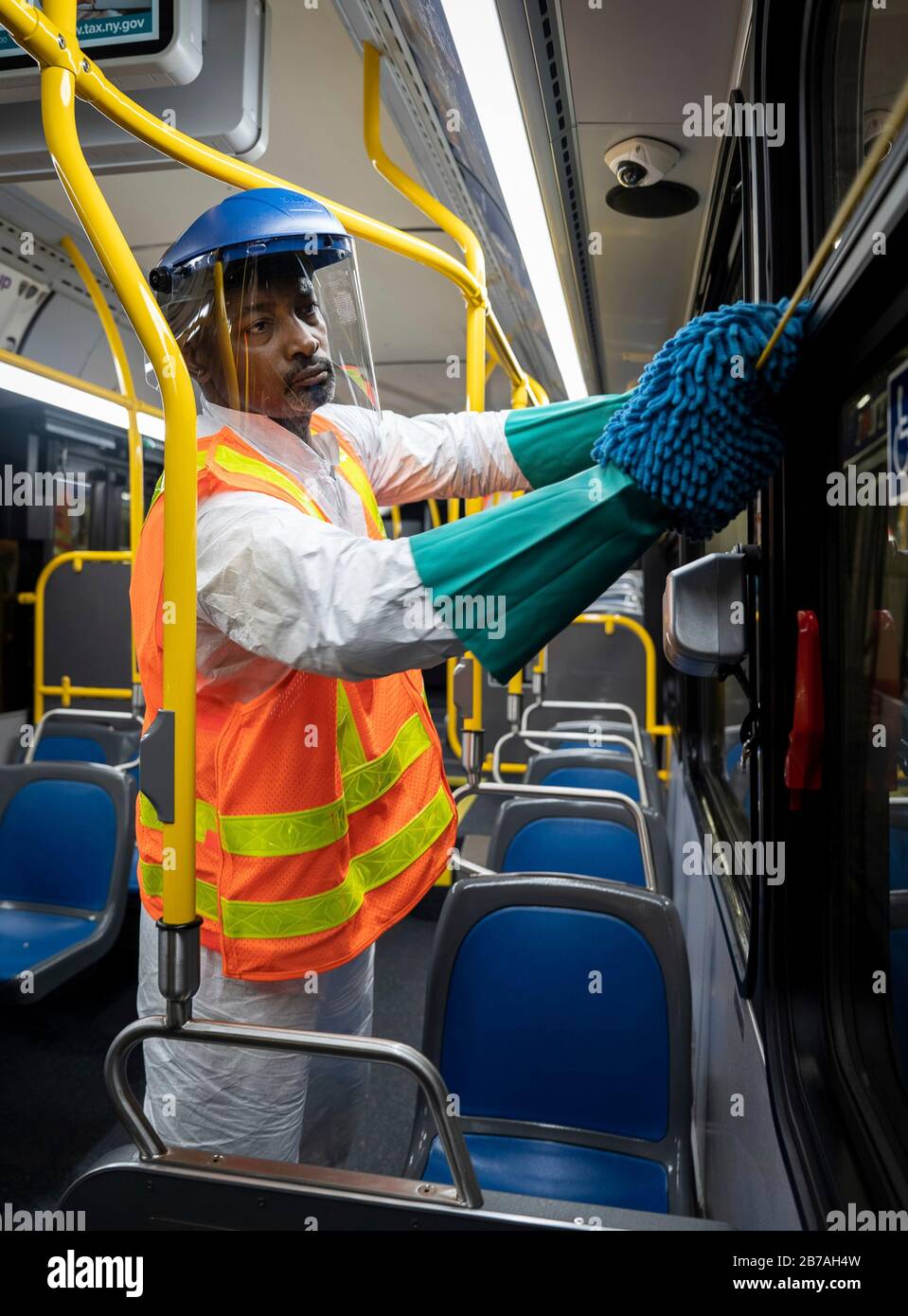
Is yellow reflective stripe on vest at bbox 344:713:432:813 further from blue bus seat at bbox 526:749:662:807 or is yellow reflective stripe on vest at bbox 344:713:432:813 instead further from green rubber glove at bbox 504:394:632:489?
blue bus seat at bbox 526:749:662:807

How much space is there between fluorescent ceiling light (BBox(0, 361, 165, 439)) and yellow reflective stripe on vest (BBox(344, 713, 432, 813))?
10.0 feet

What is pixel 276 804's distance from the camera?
133cm

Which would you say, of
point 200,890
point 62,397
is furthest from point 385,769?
point 62,397

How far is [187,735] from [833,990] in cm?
94

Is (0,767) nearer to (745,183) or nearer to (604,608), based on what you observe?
(745,183)

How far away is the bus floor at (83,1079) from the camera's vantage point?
104 inches

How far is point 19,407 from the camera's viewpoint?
4.80 m

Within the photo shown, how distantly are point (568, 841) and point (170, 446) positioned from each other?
2147mm

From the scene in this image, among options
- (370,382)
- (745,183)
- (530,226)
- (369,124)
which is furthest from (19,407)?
(745,183)

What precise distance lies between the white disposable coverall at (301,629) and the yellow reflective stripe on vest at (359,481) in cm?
4

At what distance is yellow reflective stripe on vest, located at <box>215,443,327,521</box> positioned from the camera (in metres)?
1.22

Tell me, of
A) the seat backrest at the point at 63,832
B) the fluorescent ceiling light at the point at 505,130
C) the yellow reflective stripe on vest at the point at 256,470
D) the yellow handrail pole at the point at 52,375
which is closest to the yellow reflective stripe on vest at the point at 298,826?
the yellow reflective stripe on vest at the point at 256,470

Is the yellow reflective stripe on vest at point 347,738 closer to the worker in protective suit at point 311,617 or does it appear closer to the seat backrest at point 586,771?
the worker in protective suit at point 311,617

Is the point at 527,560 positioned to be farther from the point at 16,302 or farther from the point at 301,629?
the point at 16,302
